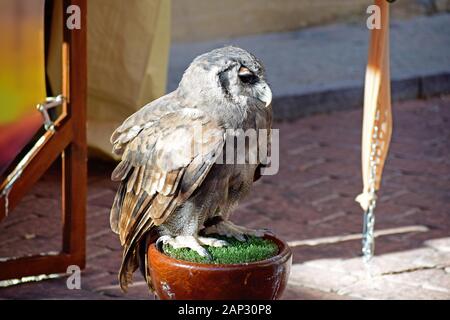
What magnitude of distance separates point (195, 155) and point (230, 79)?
27 cm

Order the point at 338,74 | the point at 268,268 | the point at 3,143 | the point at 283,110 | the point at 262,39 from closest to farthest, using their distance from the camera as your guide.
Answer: the point at 268,268, the point at 3,143, the point at 283,110, the point at 338,74, the point at 262,39

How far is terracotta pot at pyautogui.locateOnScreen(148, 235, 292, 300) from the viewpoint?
3.14 m

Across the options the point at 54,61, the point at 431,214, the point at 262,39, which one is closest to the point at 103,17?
the point at 54,61

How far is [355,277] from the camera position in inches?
195

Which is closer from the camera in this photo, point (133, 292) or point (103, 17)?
point (133, 292)

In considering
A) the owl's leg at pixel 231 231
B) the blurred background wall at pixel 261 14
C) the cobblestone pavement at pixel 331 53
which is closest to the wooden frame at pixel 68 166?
the owl's leg at pixel 231 231

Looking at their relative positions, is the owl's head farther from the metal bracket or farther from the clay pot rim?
the metal bracket

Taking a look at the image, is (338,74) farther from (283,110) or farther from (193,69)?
(193,69)

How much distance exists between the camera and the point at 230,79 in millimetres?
3221

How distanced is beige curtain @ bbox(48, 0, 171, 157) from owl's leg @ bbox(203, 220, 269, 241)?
248 centimetres

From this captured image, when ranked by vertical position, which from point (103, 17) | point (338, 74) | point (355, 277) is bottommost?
point (355, 277)

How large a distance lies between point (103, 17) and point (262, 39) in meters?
3.15

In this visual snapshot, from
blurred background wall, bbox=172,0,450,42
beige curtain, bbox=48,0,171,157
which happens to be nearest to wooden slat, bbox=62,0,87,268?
beige curtain, bbox=48,0,171,157

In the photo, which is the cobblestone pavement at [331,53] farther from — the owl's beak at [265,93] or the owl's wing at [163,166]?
the owl's beak at [265,93]
